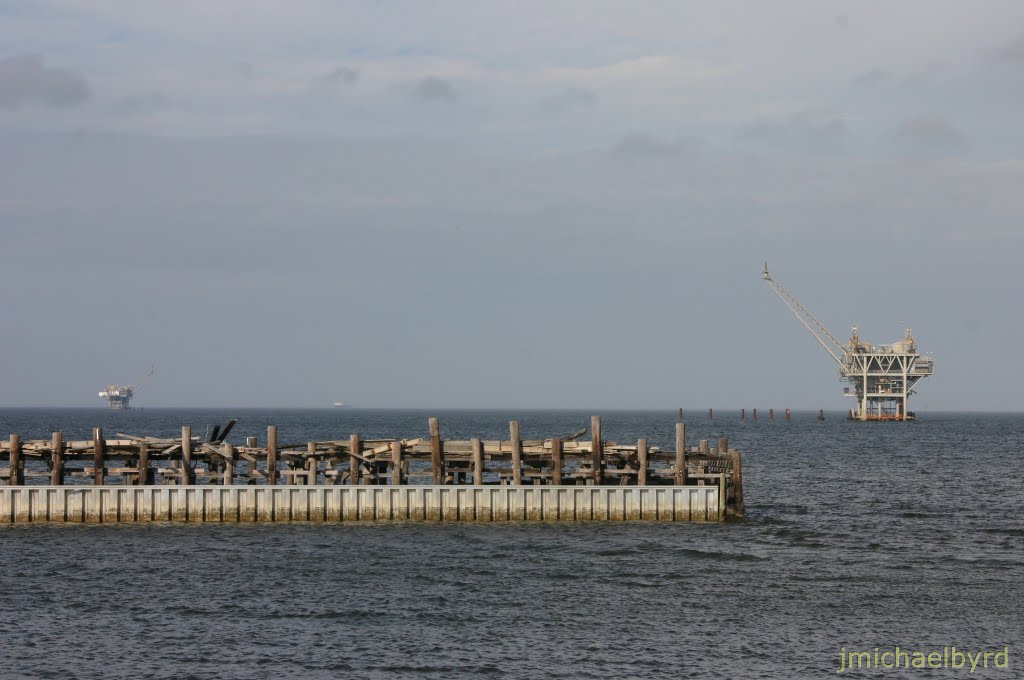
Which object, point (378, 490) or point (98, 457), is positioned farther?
point (98, 457)

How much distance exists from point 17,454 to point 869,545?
29689 mm

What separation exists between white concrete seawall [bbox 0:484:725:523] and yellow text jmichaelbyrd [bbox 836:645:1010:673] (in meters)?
15.8

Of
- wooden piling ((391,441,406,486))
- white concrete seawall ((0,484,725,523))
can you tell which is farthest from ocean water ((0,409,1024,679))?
wooden piling ((391,441,406,486))

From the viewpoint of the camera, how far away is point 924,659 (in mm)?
23219

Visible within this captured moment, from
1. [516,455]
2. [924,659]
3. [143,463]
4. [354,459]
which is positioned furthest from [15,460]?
[924,659]

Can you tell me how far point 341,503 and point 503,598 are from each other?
39.3ft

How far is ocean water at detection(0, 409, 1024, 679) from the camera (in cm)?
2286

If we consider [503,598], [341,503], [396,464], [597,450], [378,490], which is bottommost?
[503,598]

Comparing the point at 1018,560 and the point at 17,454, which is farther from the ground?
the point at 17,454

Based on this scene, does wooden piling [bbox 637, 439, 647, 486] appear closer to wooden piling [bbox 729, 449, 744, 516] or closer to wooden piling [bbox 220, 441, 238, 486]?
wooden piling [bbox 729, 449, 744, 516]

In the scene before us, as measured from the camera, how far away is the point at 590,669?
22.2 metres

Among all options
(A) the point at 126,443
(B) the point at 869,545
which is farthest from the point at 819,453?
(A) the point at 126,443

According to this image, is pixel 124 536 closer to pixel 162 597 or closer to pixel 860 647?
pixel 162 597

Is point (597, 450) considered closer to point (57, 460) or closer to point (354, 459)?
point (354, 459)
